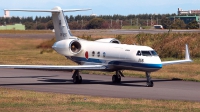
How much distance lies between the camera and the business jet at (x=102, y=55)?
26.5 metres

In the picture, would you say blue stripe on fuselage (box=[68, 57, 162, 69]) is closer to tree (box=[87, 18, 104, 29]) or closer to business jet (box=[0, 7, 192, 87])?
business jet (box=[0, 7, 192, 87])

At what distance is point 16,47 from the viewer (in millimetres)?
62875

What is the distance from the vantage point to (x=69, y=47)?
30.1m

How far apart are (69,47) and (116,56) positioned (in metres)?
3.45

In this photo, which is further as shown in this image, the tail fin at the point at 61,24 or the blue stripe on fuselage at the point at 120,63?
the tail fin at the point at 61,24

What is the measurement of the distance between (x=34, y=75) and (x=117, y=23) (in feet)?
287

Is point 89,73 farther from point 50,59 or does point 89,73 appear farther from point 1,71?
point 50,59

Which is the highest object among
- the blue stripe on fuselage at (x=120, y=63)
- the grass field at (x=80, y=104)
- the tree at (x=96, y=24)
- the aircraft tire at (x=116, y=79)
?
the blue stripe on fuselage at (x=120, y=63)

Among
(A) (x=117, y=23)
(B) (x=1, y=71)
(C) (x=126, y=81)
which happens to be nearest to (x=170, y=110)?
(C) (x=126, y=81)

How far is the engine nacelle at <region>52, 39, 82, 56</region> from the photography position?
30172 millimetres

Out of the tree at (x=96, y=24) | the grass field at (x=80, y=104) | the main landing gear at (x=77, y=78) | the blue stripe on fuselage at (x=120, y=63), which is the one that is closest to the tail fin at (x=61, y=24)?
the blue stripe on fuselage at (x=120, y=63)

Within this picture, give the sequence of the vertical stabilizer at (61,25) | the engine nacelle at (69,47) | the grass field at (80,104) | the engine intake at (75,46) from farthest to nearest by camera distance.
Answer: the vertical stabilizer at (61,25) → the engine intake at (75,46) → the engine nacelle at (69,47) → the grass field at (80,104)

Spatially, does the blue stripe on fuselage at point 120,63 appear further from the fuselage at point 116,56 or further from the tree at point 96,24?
the tree at point 96,24

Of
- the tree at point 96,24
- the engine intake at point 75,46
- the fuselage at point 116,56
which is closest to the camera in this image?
the fuselage at point 116,56
